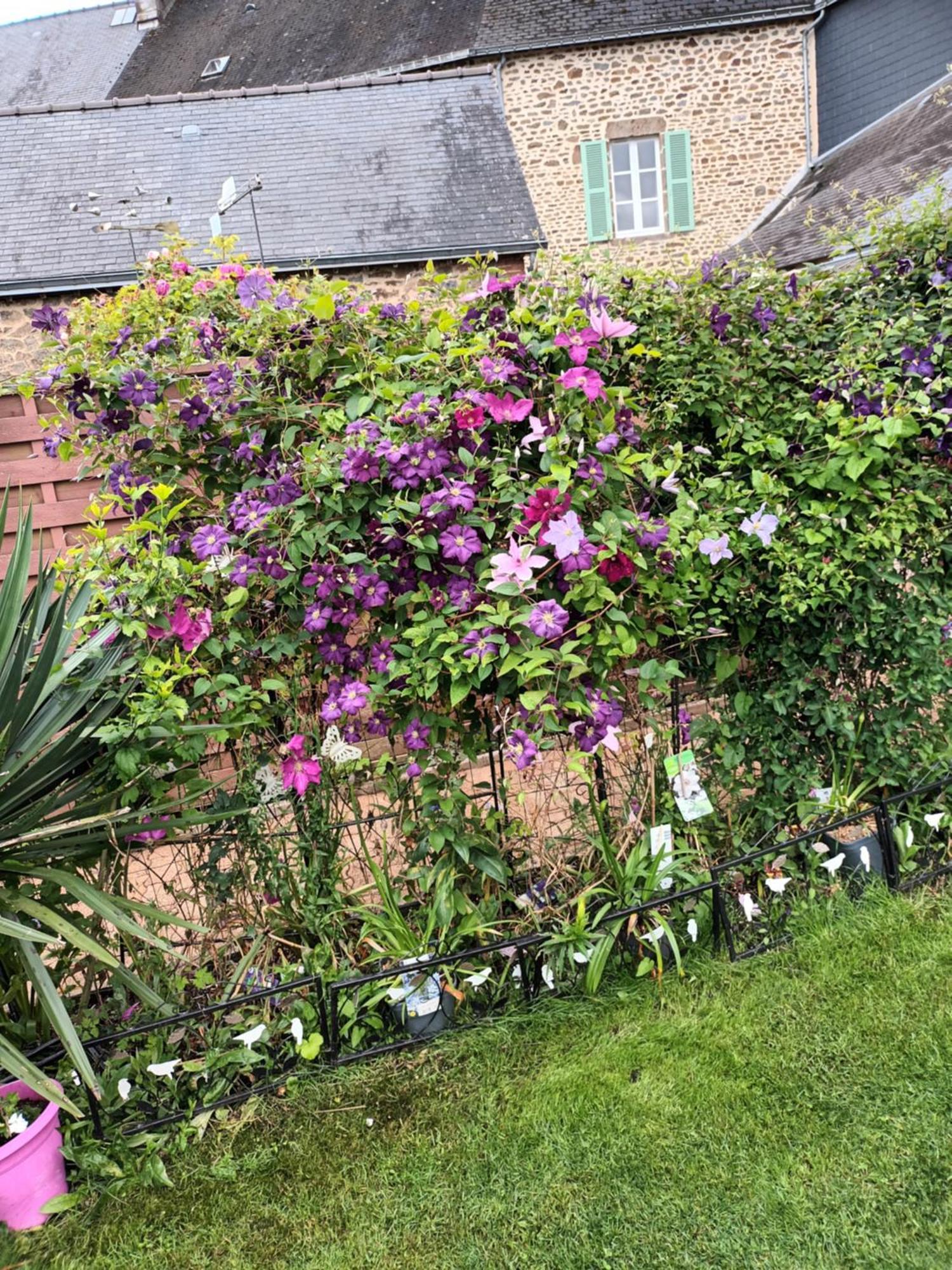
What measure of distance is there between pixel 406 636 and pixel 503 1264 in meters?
→ 1.35

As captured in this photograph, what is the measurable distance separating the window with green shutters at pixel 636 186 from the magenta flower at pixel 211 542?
12100 millimetres

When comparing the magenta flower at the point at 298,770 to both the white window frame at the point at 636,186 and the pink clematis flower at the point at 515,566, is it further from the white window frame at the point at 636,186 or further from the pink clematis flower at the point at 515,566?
the white window frame at the point at 636,186

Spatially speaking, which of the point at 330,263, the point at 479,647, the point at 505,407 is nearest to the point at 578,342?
the point at 505,407

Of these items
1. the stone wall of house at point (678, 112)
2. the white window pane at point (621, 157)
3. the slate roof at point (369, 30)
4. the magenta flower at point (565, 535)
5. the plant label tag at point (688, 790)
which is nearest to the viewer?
the magenta flower at point (565, 535)

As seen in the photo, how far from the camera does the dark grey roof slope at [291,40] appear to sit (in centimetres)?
1413

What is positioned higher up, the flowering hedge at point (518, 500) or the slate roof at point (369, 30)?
the slate roof at point (369, 30)

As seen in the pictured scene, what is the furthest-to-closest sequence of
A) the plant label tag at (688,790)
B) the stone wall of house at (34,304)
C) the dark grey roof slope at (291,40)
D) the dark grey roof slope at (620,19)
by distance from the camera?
the dark grey roof slope at (291,40) → the dark grey roof slope at (620,19) → the stone wall of house at (34,304) → the plant label tag at (688,790)

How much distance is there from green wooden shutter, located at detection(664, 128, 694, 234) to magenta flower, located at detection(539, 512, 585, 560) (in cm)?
1253

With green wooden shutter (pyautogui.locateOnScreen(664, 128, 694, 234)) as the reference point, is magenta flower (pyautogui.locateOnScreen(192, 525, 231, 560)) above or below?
below

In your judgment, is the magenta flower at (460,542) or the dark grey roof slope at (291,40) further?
the dark grey roof slope at (291,40)

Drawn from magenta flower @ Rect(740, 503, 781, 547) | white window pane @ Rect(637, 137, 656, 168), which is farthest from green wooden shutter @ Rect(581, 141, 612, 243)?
magenta flower @ Rect(740, 503, 781, 547)

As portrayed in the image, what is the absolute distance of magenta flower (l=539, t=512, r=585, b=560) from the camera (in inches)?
77.9

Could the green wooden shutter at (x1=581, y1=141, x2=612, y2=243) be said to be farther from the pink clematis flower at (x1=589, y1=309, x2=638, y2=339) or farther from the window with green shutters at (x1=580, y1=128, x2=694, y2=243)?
the pink clematis flower at (x1=589, y1=309, x2=638, y2=339)

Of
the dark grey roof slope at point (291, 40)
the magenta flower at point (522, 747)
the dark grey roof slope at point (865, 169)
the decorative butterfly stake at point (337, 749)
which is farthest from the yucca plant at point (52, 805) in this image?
the dark grey roof slope at point (291, 40)
